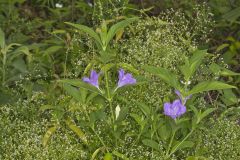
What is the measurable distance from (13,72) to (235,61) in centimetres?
127

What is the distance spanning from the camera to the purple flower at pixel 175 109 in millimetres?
2553

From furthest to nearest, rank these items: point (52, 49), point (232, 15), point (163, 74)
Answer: point (232, 15) → point (52, 49) → point (163, 74)

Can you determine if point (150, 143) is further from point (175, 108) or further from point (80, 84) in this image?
point (80, 84)

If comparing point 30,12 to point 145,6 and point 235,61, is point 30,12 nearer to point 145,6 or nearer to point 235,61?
point 145,6

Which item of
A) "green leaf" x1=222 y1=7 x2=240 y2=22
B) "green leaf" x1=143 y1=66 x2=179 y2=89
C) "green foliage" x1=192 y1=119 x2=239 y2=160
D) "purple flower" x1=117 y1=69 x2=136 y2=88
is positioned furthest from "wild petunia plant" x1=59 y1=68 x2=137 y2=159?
"green leaf" x1=222 y1=7 x2=240 y2=22

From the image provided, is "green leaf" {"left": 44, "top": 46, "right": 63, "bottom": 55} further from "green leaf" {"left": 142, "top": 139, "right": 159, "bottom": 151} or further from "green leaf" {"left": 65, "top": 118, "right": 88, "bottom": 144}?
"green leaf" {"left": 142, "top": 139, "right": 159, "bottom": 151}

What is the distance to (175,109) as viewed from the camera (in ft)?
8.39

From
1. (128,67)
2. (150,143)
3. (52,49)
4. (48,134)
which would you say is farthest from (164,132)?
(52,49)

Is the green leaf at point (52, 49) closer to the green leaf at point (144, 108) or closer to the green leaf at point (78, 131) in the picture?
the green leaf at point (78, 131)

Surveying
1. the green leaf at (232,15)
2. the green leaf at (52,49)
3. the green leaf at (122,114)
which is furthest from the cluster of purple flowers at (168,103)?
the green leaf at (232,15)

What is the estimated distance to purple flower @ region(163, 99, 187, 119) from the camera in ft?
8.38

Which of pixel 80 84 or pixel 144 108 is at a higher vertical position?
pixel 80 84

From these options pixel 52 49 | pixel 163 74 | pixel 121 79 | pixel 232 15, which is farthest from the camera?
pixel 232 15

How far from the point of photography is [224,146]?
2680 millimetres
